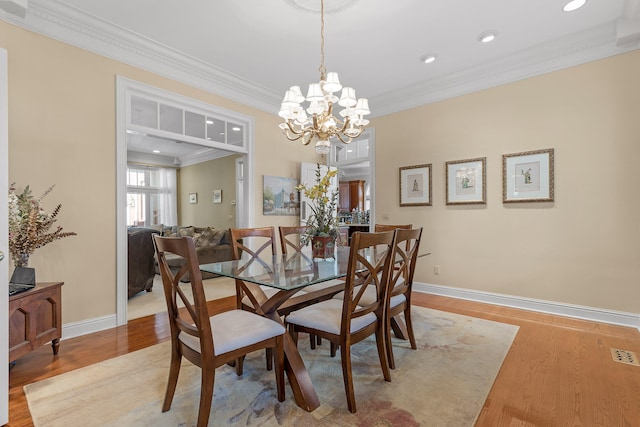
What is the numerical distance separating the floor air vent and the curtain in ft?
29.1

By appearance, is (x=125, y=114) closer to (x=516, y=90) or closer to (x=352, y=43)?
(x=352, y=43)

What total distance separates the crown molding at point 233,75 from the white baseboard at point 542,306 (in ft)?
8.43

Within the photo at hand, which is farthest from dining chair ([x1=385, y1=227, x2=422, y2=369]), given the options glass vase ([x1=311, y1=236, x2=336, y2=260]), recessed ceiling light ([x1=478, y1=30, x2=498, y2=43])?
recessed ceiling light ([x1=478, y1=30, x2=498, y2=43])

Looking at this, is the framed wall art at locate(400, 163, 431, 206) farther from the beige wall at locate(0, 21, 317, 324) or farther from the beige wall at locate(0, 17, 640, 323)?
the beige wall at locate(0, 21, 317, 324)

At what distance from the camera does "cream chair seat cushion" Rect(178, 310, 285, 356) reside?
5.00ft

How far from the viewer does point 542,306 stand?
339 cm

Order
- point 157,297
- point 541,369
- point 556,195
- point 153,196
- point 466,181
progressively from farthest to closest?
point 153,196
point 157,297
point 466,181
point 556,195
point 541,369

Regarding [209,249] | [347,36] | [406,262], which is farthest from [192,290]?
[209,249]

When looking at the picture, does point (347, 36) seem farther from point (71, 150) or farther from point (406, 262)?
point (71, 150)

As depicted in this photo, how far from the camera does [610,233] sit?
3.02 metres

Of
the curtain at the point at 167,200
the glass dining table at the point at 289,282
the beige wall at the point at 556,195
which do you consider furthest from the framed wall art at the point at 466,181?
the curtain at the point at 167,200

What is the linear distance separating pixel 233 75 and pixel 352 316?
350cm

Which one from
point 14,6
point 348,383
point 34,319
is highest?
point 14,6

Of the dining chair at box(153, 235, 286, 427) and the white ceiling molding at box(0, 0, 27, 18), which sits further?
the white ceiling molding at box(0, 0, 27, 18)
